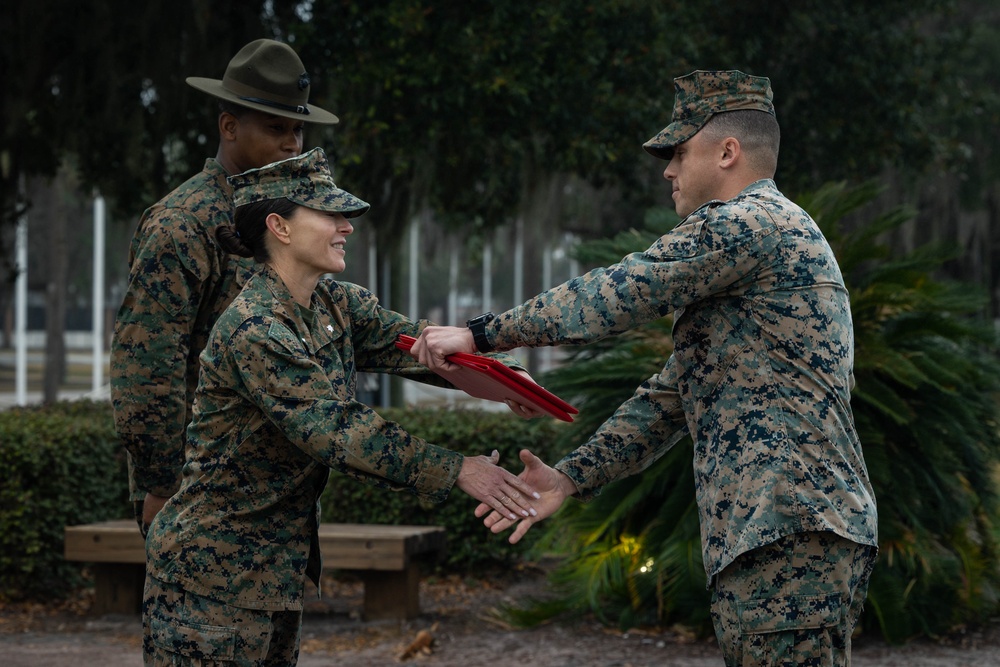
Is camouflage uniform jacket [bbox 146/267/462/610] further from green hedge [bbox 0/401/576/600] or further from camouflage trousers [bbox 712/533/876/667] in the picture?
green hedge [bbox 0/401/576/600]

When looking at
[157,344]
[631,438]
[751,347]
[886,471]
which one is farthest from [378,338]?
[886,471]

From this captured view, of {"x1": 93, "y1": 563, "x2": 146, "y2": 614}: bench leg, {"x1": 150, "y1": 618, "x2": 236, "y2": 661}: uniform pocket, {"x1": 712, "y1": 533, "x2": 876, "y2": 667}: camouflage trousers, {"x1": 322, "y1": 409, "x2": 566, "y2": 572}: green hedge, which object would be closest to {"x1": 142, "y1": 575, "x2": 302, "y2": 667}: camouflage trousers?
{"x1": 150, "y1": 618, "x2": 236, "y2": 661}: uniform pocket

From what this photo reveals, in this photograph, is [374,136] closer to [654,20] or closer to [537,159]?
[537,159]

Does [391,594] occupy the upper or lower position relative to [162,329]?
lower

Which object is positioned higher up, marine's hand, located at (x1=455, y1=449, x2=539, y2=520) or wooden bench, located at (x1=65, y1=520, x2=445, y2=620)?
marine's hand, located at (x1=455, y1=449, x2=539, y2=520)

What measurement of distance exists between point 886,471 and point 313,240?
3.80 meters

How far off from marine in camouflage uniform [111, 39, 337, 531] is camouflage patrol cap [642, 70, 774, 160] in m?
1.22

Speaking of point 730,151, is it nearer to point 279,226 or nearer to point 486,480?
point 486,480

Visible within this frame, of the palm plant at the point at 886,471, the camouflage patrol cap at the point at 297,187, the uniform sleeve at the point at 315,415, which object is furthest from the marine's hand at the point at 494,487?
the palm plant at the point at 886,471

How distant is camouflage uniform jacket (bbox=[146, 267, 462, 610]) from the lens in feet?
9.66

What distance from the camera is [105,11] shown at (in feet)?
30.2

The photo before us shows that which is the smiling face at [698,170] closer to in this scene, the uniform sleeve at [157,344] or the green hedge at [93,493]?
the uniform sleeve at [157,344]

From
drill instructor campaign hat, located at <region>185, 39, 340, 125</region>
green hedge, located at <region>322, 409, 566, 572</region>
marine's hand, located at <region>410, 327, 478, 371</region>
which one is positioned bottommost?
green hedge, located at <region>322, 409, 566, 572</region>

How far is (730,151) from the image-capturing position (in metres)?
3.13
